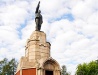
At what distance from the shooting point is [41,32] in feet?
82.6

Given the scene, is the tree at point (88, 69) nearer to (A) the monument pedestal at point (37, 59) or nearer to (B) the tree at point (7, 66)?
(B) the tree at point (7, 66)

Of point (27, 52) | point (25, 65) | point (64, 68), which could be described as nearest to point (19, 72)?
point (25, 65)

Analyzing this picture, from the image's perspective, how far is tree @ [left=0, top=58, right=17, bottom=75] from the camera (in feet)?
153

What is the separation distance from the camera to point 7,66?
156 feet

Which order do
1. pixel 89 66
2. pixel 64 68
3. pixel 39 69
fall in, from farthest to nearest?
pixel 64 68, pixel 89 66, pixel 39 69

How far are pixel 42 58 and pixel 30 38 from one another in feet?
9.43

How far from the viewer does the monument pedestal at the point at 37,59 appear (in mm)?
22641

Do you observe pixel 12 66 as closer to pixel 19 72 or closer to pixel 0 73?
pixel 0 73

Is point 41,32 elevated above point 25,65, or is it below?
above

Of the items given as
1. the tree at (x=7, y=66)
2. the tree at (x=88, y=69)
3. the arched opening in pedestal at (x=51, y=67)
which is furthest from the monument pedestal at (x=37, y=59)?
the tree at (x=88, y=69)

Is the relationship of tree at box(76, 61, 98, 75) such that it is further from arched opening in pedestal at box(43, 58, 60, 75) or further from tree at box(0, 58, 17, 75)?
arched opening in pedestal at box(43, 58, 60, 75)

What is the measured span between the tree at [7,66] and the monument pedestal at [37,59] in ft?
75.2

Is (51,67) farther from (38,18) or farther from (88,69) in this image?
(88,69)

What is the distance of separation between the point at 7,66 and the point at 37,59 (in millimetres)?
25298
